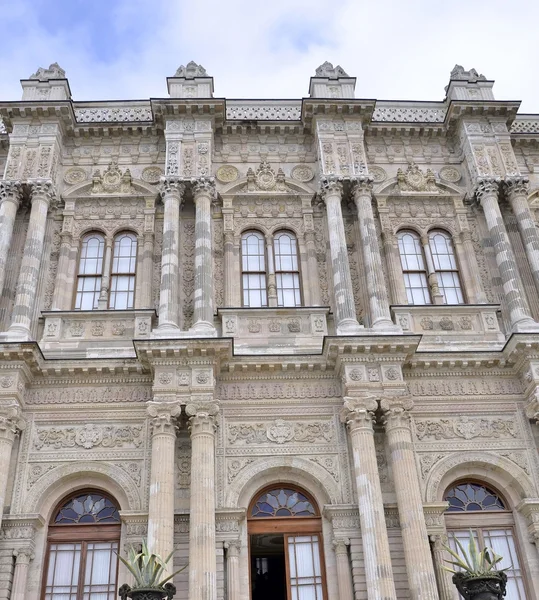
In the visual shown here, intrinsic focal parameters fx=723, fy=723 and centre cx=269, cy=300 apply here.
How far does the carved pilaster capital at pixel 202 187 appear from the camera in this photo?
17.2 m

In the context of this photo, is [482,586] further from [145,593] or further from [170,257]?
[170,257]

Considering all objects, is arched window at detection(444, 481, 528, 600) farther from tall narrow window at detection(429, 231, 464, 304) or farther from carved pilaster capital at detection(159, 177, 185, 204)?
carved pilaster capital at detection(159, 177, 185, 204)

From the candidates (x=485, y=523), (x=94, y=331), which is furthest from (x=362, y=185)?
(x=485, y=523)

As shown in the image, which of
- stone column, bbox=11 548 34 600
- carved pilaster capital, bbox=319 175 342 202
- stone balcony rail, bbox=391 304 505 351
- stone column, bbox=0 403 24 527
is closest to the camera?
stone column, bbox=11 548 34 600

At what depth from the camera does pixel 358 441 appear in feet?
45.6

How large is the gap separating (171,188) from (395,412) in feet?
24.5

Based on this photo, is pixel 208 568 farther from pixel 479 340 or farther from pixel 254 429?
pixel 479 340

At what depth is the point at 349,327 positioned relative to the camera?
15180 millimetres

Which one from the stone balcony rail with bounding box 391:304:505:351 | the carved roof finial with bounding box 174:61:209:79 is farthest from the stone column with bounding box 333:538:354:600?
the carved roof finial with bounding box 174:61:209:79

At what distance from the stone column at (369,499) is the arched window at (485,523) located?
5.89 ft

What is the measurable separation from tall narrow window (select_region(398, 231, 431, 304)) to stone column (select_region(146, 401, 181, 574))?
6.36 m

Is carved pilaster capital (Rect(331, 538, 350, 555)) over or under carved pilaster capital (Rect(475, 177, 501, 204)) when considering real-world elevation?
under

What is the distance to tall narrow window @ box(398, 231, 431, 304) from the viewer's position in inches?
669

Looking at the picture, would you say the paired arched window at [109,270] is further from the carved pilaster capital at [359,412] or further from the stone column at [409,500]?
the stone column at [409,500]
